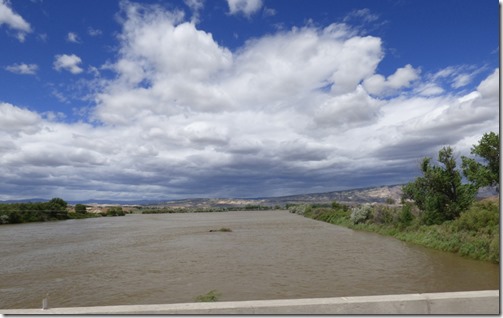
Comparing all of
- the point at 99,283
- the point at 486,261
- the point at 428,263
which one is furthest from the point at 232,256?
the point at 486,261

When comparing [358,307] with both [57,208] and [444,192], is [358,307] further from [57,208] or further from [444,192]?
[57,208]

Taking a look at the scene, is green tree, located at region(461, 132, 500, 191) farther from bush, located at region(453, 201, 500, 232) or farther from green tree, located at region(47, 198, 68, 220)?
green tree, located at region(47, 198, 68, 220)

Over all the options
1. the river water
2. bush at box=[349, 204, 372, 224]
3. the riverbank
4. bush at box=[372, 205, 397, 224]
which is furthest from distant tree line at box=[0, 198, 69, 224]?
the riverbank

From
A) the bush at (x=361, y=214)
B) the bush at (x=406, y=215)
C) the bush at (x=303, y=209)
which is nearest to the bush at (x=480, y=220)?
the bush at (x=406, y=215)

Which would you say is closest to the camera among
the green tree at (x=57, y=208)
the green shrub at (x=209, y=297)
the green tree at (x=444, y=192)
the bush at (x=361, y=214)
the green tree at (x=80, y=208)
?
the green shrub at (x=209, y=297)

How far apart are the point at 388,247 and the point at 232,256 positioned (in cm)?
1056

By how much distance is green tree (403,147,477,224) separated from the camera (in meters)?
27.8

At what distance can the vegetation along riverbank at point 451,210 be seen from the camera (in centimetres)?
2061

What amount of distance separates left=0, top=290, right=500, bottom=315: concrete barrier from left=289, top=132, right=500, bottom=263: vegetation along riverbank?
15.7 m

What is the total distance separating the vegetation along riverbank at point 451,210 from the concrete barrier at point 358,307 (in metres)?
15.7

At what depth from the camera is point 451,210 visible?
27719 millimetres

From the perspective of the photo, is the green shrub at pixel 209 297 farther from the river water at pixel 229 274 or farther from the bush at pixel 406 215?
the bush at pixel 406 215

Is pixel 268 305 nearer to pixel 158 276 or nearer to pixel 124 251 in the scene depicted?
pixel 158 276

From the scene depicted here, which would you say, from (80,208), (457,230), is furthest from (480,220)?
(80,208)
